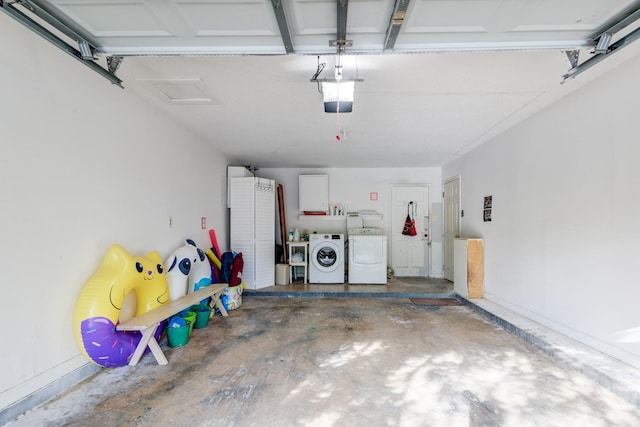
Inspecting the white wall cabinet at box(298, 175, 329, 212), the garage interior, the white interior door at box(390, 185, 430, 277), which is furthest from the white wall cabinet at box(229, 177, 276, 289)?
the white interior door at box(390, 185, 430, 277)

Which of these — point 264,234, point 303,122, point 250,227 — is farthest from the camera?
point 264,234

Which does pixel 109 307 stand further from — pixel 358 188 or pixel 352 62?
pixel 358 188

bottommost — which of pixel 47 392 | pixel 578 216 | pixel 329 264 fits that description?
pixel 47 392

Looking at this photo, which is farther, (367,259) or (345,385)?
(367,259)

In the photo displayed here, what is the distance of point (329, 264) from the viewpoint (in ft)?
17.4

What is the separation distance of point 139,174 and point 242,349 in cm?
196

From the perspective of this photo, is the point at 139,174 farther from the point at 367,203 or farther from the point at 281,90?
the point at 367,203

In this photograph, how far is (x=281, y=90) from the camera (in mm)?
2541

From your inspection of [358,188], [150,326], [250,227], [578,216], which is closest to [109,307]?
[150,326]

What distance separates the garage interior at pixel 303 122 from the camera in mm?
1433

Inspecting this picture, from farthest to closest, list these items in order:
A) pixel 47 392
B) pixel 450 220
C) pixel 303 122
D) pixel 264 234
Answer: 1. pixel 450 220
2. pixel 264 234
3. pixel 303 122
4. pixel 47 392

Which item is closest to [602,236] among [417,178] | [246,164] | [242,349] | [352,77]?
[352,77]

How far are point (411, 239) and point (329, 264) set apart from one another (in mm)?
1900

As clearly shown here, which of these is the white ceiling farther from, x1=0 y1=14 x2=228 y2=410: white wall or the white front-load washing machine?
the white front-load washing machine
